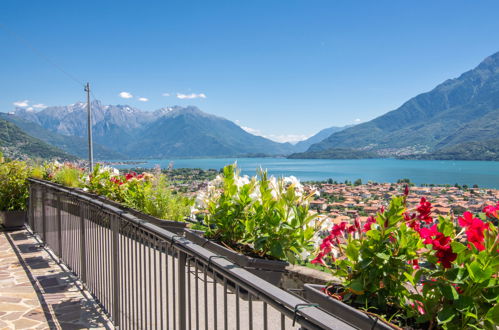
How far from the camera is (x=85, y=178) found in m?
6.52

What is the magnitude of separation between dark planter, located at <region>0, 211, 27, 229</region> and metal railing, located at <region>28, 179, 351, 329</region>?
1.76 meters

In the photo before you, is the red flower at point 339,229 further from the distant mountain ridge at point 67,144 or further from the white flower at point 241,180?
the distant mountain ridge at point 67,144

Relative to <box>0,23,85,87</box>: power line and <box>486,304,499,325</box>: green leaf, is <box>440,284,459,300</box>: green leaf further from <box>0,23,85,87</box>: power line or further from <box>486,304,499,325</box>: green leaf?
<box>0,23,85,87</box>: power line

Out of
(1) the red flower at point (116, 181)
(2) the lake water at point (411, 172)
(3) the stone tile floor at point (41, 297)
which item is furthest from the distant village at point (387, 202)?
(1) the red flower at point (116, 181)

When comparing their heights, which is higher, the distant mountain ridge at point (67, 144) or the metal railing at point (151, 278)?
the distant mountain ridge at point (67, 144)

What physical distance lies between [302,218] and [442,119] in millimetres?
207222

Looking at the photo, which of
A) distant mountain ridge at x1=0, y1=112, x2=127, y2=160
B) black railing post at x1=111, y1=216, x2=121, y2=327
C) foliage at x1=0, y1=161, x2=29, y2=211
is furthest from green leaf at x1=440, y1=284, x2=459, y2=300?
distant mountain ridge at x1=0, y1=112, x2=127, y2=160

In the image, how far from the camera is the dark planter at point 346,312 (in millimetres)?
1458

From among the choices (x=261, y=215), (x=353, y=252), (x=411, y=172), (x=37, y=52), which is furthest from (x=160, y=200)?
(x=411, y=172)

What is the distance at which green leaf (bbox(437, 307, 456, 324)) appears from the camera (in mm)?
1306

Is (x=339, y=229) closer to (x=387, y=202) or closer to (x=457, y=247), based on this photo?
(x=387, y=202)

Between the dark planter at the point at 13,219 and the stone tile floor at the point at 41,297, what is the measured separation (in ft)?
5.87

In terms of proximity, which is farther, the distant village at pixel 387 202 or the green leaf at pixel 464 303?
the distant village at pixel 387 202

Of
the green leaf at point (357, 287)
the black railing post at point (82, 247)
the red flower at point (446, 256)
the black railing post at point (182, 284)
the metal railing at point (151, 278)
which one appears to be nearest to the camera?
the metal railing at point (151, 278)
